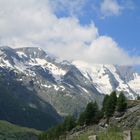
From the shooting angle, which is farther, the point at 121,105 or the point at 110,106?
the point at 110,106

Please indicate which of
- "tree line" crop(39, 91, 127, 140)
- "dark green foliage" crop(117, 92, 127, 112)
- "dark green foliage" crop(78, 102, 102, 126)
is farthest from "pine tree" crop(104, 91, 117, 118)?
→ "dark green foliage" crop(78, 102, 102, 126)

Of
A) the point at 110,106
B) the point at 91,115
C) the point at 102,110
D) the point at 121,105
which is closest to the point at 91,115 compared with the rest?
the point at 91,115

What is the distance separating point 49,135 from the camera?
168000 millimetres

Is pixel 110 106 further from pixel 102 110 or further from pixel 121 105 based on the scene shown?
pixel 102 110

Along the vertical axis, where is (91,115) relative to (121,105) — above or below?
above

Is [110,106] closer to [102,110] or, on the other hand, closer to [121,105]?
[121,105]

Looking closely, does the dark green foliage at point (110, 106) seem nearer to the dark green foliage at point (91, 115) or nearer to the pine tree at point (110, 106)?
the pine tree at point (110, 106)

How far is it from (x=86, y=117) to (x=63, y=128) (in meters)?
27.7

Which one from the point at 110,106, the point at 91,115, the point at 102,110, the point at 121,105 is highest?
the point at 102,110

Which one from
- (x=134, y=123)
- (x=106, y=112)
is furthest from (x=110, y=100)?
(x=134, y=123)

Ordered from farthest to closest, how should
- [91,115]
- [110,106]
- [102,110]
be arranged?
[91,115], [102,110], [110,106]

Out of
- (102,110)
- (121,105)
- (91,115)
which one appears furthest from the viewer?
(91,115)

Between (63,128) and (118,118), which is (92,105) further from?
(63,128)

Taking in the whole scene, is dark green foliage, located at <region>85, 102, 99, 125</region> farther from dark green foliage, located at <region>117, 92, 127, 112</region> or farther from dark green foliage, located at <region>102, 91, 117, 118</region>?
dark green foliage, located at <region>117, 92, 127, 112</region>
